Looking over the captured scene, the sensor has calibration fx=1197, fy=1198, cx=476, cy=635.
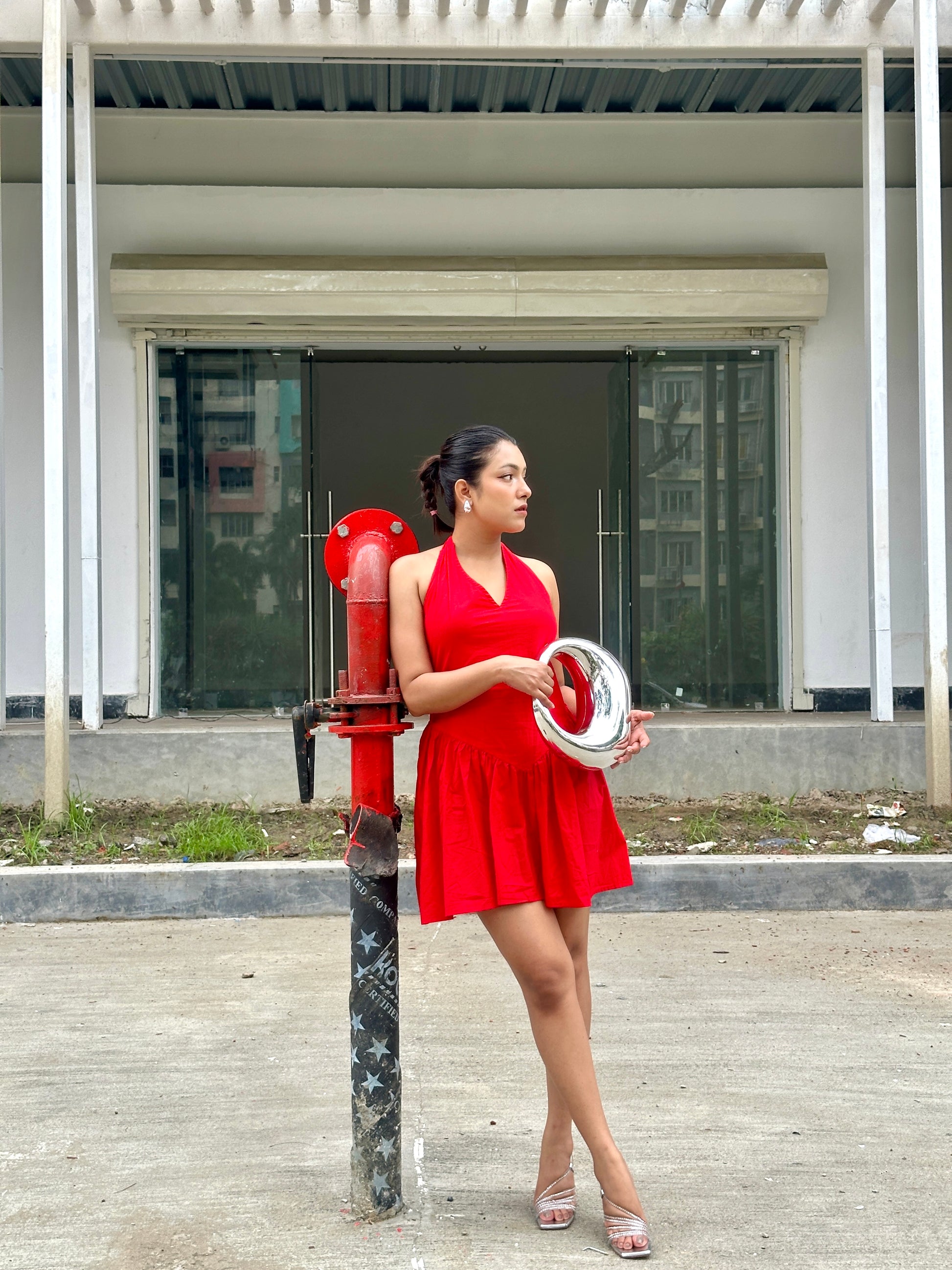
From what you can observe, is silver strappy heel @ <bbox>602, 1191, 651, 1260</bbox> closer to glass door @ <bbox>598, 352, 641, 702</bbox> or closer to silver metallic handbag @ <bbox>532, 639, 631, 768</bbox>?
silver metallic handbag @ <bbox>532, 639, 631, 768</bbox>

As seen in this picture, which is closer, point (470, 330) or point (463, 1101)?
point (463, 1101)

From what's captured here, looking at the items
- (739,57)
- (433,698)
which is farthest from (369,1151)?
(739,57)

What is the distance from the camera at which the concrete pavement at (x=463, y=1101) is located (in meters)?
2.76

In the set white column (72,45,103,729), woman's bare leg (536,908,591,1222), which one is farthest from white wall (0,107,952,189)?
woman's bare leg (536,908,591,1222)

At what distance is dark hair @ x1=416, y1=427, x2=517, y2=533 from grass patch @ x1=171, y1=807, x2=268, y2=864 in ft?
12.3

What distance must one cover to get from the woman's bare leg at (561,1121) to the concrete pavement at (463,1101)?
10 cm

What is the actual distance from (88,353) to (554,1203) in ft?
20.9

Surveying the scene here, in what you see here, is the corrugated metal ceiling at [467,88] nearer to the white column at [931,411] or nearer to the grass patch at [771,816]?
the white column at [931,411]

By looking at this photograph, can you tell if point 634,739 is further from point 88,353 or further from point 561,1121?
point 88,353

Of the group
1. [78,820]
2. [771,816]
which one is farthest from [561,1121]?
[78,820]

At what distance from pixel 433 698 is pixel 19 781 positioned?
5.72 meters

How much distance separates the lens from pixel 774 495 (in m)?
10.2

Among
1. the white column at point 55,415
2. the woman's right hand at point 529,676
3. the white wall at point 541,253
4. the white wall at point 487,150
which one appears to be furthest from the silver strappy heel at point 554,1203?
the white wall at point 487,150

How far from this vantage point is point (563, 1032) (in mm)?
2662
